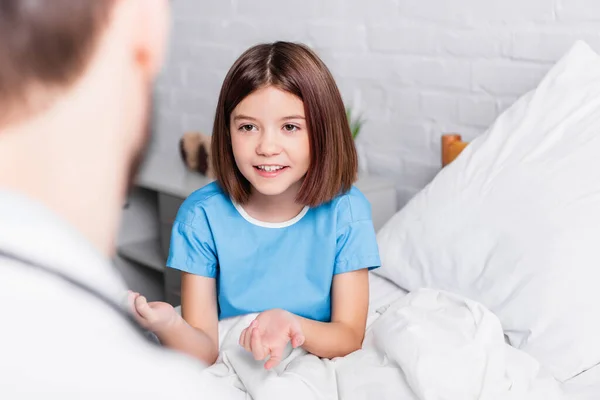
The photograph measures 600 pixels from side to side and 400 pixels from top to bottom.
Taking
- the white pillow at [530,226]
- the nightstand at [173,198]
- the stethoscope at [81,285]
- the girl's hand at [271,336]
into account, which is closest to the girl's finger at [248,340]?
the girl's hand at [271,336]

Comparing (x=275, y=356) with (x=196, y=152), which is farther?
(x=196, y=152)

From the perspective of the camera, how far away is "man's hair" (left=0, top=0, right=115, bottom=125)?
7.7 inches

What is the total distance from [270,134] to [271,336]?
316 millimetres

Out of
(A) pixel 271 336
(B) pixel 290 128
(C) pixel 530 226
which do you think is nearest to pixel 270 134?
(B) pixel 290 128

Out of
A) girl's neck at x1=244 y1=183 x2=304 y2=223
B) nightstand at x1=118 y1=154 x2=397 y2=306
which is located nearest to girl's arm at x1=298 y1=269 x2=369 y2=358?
girl's neck at x1=244 y1=183 x2=304 y2=223

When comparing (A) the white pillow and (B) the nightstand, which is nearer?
(A) the white pillow

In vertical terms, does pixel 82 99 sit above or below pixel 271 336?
above

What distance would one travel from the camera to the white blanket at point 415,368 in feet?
3.30

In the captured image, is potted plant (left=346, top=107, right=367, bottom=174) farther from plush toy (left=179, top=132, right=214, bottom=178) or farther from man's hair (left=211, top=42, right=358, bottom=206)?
man's hair (left=211, top=42, right=358, bottom=206)

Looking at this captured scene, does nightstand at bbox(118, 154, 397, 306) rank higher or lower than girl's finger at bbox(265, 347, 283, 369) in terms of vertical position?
lower

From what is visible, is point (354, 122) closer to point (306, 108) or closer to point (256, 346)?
point (306, 108)

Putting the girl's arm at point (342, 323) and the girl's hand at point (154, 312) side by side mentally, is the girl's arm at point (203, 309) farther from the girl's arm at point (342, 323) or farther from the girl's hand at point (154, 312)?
the girl's hand at point (154, 312)

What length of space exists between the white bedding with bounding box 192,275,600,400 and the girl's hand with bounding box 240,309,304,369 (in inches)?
3.3

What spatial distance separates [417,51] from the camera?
6.32ft
